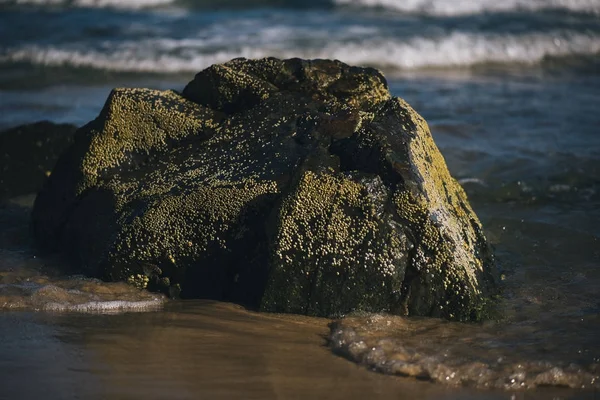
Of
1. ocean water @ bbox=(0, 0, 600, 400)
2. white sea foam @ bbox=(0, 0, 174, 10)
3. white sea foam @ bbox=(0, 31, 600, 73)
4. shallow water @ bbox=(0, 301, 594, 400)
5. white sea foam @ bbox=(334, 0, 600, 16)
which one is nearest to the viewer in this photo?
shallow water @ bbox=(0, 301, 594, 400)

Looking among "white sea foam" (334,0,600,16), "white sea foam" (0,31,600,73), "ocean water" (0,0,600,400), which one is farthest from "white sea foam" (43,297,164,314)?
"white sea foam" (334,0,600,16)

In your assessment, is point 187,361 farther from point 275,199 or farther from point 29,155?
point 29,155

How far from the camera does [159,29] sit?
48.7ft

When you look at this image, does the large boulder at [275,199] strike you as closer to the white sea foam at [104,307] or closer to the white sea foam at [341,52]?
the white sea foam at [104,307]

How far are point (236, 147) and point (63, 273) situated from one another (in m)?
1.09

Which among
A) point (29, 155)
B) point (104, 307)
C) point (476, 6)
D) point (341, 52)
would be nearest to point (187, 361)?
point (104, 307)

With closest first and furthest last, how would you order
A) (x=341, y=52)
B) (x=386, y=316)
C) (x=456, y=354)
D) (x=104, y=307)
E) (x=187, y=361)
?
(x=187, y=361), (x=456, y=354), (x=386, y=316), (x=104, y=307), (x=341, y=52)

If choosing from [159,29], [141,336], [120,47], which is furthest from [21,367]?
[159,29]

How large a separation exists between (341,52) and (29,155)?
7.83 metres

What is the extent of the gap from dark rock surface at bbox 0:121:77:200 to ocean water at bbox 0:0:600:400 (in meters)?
0.20

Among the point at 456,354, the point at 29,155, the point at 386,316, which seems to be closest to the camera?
the point at 456,354

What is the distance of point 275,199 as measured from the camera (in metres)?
4.08

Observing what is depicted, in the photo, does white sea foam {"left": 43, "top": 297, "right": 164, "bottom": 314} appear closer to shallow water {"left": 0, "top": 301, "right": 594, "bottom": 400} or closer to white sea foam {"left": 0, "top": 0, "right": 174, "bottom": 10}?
shallow water {"left": 0, "top": 301, "right": 594, "bottom": 400}

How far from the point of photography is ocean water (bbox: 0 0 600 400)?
10.9ft
